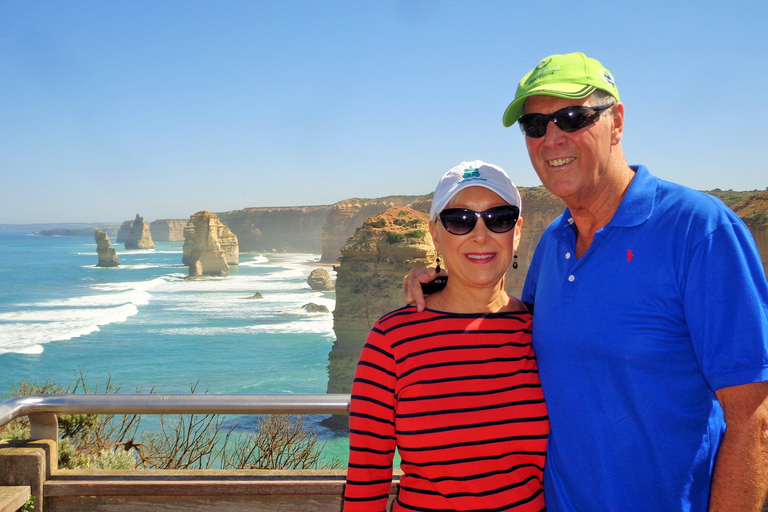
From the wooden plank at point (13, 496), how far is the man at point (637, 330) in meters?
1.88

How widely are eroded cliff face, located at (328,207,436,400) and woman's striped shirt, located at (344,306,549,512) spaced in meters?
20.3

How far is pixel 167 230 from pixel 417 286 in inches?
8209

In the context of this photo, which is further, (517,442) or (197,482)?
(197,482)

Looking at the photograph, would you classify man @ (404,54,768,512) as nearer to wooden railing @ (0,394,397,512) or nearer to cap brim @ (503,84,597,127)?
cap brim @ (503,84,597,127)

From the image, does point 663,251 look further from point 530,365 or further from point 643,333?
point 530,365

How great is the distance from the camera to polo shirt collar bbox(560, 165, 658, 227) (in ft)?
5.39

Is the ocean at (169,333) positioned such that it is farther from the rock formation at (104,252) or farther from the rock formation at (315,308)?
the rock formation at (104,252)

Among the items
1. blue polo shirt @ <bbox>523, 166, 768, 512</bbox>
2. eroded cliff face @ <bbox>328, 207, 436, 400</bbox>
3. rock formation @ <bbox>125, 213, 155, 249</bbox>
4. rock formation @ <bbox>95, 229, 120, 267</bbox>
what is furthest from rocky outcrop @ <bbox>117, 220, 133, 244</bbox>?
blue polo shirt @ <bbox>523, 166, 768, 512</bbox>

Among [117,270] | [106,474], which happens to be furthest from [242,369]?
[117,270]

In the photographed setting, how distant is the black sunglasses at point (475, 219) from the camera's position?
1.90 meters

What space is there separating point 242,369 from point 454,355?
36008 mm

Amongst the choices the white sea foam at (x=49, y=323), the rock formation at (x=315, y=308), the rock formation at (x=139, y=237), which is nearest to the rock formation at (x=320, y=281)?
the rock formation at (x=315, y=308)

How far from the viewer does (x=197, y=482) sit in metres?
2.50

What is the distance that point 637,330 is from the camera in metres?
1.58
